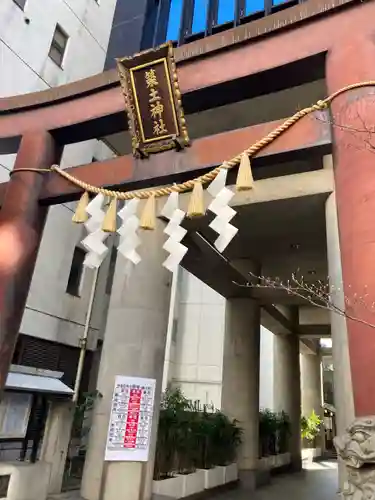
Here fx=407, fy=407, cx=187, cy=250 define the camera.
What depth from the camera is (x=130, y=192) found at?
5785mm

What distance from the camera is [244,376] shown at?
1174 cm

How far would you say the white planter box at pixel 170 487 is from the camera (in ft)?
23.9

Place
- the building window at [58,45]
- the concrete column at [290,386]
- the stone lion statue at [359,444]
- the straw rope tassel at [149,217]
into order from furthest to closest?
1. the concrete column at [290,386]
2. the building window at [58,45]
3. the straw rope tassel at [149,217]
4. the stone lion statue at [359,444]

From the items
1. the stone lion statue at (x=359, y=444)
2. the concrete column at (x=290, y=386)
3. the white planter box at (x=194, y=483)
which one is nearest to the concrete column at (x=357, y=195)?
the stone lion statue at (x=359, y=444)

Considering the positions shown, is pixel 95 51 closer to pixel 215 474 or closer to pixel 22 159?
pixel 22 159

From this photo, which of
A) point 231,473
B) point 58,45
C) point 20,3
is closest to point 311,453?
point 231,473

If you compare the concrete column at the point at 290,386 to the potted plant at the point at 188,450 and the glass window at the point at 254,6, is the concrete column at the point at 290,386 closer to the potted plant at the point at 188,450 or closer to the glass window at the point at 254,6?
the potted plant at the point at 188,450

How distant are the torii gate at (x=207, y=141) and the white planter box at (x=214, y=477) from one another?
554 cm

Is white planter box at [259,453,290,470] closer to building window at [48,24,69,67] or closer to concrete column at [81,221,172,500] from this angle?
concrete column at [81,221,172,500]

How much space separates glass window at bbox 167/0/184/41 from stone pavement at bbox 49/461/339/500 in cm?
1426

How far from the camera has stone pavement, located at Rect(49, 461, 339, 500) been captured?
9.19m

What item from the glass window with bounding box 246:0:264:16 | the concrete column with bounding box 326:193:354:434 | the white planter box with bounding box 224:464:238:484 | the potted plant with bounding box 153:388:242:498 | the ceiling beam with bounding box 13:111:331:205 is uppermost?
the glass window with bounding box 246:0:264:16

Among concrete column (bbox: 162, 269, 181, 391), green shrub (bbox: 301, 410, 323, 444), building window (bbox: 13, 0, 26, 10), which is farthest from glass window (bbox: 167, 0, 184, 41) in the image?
green shrub (bbox: 301, 410, 323, 444)

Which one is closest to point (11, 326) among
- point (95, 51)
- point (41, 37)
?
point (41, 37)
